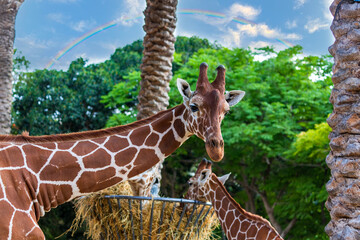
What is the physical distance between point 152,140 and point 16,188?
1098 mm

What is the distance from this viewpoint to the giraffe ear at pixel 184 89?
3.48 meters

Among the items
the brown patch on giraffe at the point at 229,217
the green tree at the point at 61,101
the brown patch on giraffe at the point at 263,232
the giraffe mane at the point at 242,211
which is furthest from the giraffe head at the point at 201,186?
the green tree at the point at 61,101

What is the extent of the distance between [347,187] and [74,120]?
12.9 m

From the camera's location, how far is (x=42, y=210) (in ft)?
10.0

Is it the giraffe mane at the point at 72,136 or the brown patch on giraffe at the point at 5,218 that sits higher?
the giraffe mane at the point at 72,136

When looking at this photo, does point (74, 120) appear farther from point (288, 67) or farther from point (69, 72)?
point (288, 67)

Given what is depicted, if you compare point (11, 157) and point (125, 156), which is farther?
point (125, 156)

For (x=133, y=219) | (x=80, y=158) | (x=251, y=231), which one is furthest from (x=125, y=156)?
(x=251, y=231)

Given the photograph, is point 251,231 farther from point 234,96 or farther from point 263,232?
point 234,96

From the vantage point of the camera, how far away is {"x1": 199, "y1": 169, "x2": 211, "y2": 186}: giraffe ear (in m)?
5.09

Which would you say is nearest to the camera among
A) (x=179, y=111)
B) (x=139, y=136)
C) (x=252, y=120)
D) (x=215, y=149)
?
(x=215, y=149)

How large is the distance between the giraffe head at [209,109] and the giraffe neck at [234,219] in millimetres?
1749

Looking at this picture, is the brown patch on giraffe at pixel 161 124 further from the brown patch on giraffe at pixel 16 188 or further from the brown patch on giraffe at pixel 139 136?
the brown patch on giraffe at pixel 16 188

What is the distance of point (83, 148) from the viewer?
325 cm
